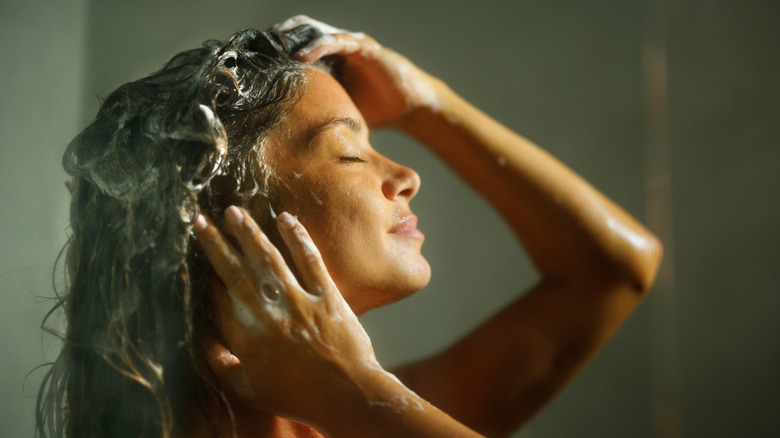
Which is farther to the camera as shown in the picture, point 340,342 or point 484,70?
point 484,70

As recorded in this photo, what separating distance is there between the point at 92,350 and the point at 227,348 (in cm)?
12

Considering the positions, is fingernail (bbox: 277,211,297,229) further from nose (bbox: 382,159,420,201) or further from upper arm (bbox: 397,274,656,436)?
upper arm (bbox: 397,274,656,436)

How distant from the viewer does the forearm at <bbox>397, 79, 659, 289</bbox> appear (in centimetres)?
77

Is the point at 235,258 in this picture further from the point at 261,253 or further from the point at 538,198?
the point at 538,198

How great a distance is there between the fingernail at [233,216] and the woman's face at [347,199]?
0.17ft

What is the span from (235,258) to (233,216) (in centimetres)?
4

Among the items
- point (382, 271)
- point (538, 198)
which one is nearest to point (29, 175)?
point (382, 271)

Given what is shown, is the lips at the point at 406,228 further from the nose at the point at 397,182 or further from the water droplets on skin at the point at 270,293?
the water droplets on skin at the point at 270,293

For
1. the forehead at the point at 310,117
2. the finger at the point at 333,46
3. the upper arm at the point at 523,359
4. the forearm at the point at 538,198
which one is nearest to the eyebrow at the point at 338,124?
the forehead at the point at 310,117

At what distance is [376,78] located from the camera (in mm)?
733

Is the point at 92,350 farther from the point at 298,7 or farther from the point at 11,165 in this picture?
the point at 298,7

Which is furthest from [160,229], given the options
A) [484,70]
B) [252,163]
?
[484,70]

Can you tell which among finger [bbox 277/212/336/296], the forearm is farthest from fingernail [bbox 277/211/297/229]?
the forearm

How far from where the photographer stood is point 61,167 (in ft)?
1.87
